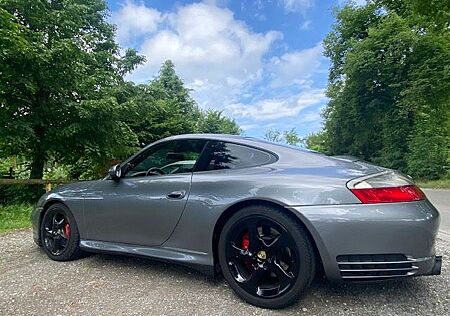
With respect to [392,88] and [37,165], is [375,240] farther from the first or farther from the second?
[392,88]

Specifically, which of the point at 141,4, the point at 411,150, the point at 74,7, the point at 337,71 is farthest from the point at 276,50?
the point at 337,71

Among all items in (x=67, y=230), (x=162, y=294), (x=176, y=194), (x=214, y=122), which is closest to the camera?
(x=162, y=294)

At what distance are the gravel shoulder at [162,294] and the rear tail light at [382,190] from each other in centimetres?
73

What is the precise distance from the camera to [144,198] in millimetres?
2537

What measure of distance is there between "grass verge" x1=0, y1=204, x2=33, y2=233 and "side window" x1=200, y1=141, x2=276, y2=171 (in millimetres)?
4044

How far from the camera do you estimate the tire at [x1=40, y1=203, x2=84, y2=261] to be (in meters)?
2.96

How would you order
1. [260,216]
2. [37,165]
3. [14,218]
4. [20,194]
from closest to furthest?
1. [260,216]
2. [14,218]
3. [20,194]
4. [37,165]

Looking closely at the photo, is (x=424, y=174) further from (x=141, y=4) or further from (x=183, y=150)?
(x=183, y=150)

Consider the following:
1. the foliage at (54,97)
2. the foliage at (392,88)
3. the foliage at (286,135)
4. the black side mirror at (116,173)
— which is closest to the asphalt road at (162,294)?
the black side mirror at (116,173)

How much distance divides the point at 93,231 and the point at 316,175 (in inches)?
81.8

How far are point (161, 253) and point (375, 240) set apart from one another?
1.56 metres

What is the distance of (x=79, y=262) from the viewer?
2973mm

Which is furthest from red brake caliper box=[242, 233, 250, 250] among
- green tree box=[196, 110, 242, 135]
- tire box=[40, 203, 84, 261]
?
green tree box=[196, 110, 242, 135]

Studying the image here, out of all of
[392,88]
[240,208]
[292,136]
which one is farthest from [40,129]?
[292,136]
